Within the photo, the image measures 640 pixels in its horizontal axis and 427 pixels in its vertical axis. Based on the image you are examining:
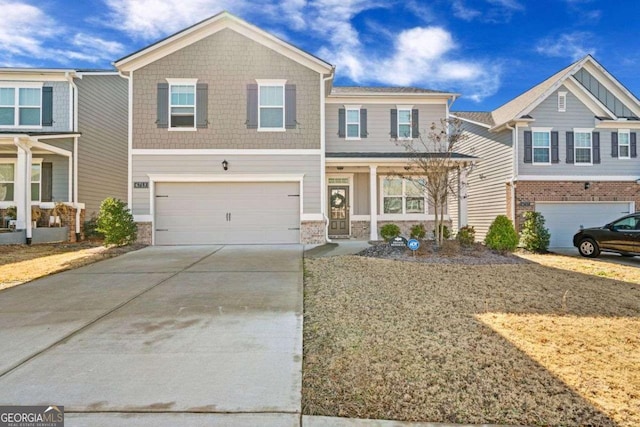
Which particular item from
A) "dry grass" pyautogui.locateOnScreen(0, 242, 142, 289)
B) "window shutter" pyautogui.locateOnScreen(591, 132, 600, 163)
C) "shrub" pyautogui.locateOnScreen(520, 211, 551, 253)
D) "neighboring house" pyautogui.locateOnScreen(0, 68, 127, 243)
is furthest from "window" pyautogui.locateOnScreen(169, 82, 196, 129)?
"window shutter" pyautogui.locateOnScreen(591, 132, 600, 163)

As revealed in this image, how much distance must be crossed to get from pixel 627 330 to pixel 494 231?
696 centimetres

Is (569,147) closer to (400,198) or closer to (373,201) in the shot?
(400,198)

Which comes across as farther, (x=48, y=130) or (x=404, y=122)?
(x=404, y=122)

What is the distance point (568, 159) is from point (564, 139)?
86 centimetres

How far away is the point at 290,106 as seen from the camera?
1284 cm

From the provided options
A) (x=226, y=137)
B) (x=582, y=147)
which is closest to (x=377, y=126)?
(x=226, y=137)

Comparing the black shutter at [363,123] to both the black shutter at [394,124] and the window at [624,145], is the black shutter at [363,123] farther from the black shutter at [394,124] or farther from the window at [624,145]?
the window at [624,145]

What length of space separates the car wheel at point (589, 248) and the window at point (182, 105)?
13913 mm

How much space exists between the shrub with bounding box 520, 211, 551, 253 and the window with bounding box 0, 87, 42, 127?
1977 centimetres

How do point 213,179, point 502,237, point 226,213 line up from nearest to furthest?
point 502,237 < point 213,179 < point 226,213

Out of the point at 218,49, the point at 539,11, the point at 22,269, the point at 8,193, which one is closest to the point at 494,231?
the point at 539,11

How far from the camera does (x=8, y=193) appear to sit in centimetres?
1529

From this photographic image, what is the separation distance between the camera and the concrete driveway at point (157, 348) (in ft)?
9.55

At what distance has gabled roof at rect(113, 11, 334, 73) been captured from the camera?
12.4 meters
